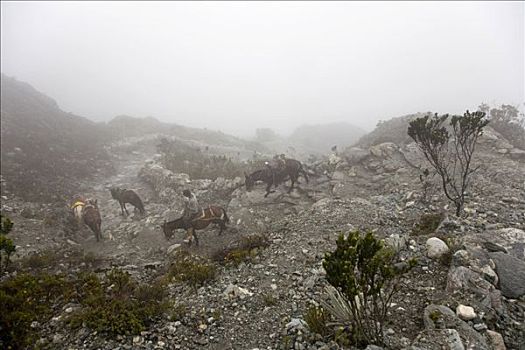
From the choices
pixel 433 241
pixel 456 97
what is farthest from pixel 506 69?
pixel 433 241

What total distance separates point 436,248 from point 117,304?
7683mm

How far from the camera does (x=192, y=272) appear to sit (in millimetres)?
8141

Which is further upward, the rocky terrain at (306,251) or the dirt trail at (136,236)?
the rocky terrain at (306,251)

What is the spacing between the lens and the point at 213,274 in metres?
8.16

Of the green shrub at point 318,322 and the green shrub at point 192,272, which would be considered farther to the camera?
the green shrub at point 192,272

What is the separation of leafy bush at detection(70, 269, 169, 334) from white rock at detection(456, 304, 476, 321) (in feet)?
19.5

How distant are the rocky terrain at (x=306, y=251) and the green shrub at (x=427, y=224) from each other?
0.09 meters

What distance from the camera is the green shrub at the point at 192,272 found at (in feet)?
26.2

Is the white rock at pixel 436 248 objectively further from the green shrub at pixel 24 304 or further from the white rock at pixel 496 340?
the green shrub at pixel 24 304

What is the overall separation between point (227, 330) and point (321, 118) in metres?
85.5

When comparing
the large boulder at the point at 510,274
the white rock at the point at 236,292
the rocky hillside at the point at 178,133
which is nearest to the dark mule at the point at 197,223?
the white rock at the point at 236,292

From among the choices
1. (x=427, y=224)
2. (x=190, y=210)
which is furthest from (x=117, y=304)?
(x=427, y=224)

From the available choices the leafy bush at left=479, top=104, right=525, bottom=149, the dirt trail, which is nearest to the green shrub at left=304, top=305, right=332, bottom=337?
the dirt trail

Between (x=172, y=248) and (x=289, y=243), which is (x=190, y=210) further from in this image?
(x=289, y=243)
